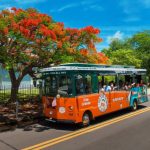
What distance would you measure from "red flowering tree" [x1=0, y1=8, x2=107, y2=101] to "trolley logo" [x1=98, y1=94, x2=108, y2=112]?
13.0ft

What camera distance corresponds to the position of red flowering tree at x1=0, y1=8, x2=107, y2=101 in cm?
1569

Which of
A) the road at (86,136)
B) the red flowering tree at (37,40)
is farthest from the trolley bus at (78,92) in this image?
the red flowering tree at (37,40)

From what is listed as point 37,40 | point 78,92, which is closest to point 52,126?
point 78,92

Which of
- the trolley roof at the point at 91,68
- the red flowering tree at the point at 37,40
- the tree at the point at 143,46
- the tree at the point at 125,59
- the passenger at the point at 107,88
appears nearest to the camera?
the trolley roof at the point at 91,68

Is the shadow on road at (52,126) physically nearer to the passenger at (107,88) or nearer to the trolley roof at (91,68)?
the passenger at (107,88)

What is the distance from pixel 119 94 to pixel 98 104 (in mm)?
2597

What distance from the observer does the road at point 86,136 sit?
10.5 m

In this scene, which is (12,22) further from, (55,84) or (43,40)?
(55,84)

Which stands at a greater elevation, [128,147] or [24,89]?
[24,89]

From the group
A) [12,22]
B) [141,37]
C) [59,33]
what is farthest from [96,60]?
[141,37]

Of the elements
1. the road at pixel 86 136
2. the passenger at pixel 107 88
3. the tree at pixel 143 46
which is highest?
the tree at pixel 143 46

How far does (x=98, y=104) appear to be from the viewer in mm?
15016

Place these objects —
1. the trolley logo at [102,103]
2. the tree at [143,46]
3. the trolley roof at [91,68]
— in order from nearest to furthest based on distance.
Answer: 1. the trolley roof at [91,68]
2. the trolley logo at [102,103]
3. the tree at [143,46]

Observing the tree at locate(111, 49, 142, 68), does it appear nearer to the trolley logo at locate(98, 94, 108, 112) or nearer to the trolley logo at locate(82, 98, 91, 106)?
the trolley logo at locate(98, 94, 108, 112)
